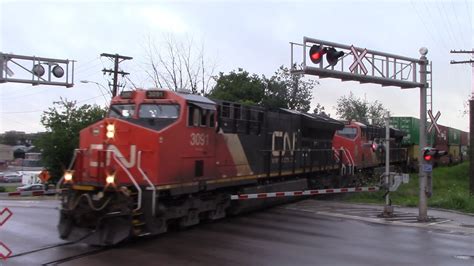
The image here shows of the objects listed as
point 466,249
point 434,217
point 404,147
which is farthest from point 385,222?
point 404,147

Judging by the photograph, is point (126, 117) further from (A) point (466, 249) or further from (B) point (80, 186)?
(A) point (466, 249)

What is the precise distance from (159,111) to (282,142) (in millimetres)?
6801

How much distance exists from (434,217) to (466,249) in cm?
A: 505

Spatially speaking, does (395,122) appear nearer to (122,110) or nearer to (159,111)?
(159,111)

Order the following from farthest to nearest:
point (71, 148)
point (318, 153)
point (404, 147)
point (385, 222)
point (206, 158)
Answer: point (404, 147) < point (71, 148) < point (318, 153) < point (385, 222) < point (206, 158)

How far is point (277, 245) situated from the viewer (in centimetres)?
1078

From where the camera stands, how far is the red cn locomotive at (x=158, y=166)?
10.5 metres

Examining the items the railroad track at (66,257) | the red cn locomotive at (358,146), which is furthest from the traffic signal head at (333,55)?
the red cn locomotive at (358,146)

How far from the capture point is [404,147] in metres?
37.4

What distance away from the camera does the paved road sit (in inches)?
368

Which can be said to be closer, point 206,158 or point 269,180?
point 206,158

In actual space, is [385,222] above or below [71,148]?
below

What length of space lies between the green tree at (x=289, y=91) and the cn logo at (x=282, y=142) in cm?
2441

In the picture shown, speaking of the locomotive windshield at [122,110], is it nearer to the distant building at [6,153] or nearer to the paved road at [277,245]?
the paved road at [277,245]
